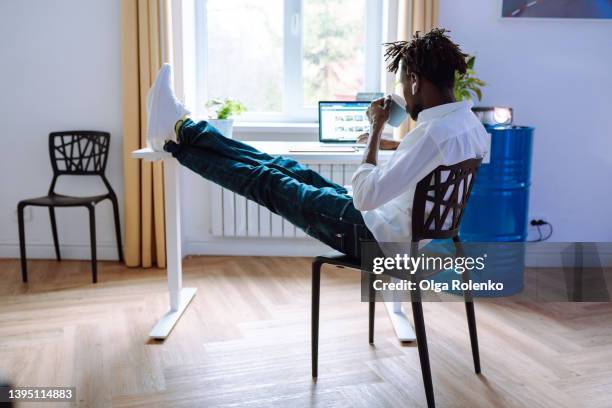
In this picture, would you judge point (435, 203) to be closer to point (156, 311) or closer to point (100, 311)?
point (156, 311)

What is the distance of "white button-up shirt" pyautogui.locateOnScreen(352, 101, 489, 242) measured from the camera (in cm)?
166

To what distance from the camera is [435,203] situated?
5.79ft

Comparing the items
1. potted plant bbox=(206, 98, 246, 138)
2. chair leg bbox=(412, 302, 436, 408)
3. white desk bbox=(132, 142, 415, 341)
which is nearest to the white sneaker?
white desk bbox=(132, 142, 415, 341)

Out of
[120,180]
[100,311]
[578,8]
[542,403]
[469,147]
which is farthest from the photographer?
[120,180]

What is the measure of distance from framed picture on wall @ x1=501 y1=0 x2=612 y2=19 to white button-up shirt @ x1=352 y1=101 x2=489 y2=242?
1936 millimetres

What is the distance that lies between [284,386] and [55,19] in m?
2.60

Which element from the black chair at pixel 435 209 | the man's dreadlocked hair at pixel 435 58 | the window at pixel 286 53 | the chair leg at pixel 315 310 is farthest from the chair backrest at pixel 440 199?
the window at pixel 286 53

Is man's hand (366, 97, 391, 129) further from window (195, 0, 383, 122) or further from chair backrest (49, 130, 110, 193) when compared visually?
chair backrest (49, 130, 110, 193)

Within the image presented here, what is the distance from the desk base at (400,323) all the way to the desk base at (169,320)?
927mm

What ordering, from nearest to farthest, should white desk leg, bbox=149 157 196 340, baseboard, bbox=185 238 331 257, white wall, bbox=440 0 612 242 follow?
white desk leg, bbox=149 157 196 340, white wall, bbox=440 0 612 242, baseboard, bbox=185 238 331 257

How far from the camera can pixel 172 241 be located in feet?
8.63

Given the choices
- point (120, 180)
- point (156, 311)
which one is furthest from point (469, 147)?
point (120, 180)

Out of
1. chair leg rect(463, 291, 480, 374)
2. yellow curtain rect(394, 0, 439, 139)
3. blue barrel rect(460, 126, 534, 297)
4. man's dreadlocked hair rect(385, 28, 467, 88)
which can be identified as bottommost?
chair leg rect(463, 291, 480, 374)

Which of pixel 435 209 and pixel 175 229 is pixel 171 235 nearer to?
pixel 175 229
